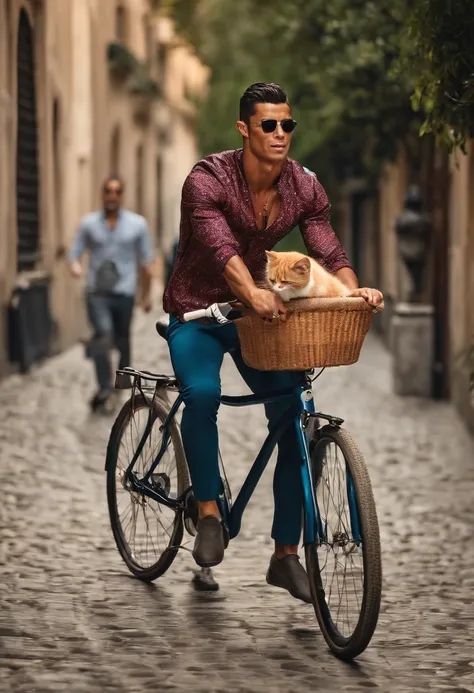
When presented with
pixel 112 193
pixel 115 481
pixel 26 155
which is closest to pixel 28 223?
pixel 26 155

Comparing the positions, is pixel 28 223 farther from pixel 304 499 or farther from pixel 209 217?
pixel 304 499

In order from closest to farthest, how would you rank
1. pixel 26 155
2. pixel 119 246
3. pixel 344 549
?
pixel 344 549 → pixel 119 246 → pixel 26 155

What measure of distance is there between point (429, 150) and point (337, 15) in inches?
82.6

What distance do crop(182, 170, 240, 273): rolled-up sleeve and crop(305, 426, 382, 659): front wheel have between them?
69cm

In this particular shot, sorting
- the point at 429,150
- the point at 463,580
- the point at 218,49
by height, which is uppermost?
the point at 218,49

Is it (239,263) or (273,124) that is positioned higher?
(273,124)

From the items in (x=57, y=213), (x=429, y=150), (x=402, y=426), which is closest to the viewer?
(x=402, y=426)

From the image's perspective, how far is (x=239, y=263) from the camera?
5.23 meters

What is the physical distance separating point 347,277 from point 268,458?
2.44ft

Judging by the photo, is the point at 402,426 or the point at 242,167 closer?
the point at 242,167

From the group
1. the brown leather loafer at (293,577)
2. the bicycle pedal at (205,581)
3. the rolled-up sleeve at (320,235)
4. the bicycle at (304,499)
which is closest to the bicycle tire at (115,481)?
the bicycle at (304,499)

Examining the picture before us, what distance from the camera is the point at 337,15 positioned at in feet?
52.2

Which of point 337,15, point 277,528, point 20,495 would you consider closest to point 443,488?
point 20,495

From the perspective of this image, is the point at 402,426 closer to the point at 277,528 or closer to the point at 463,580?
the point at 463,580
